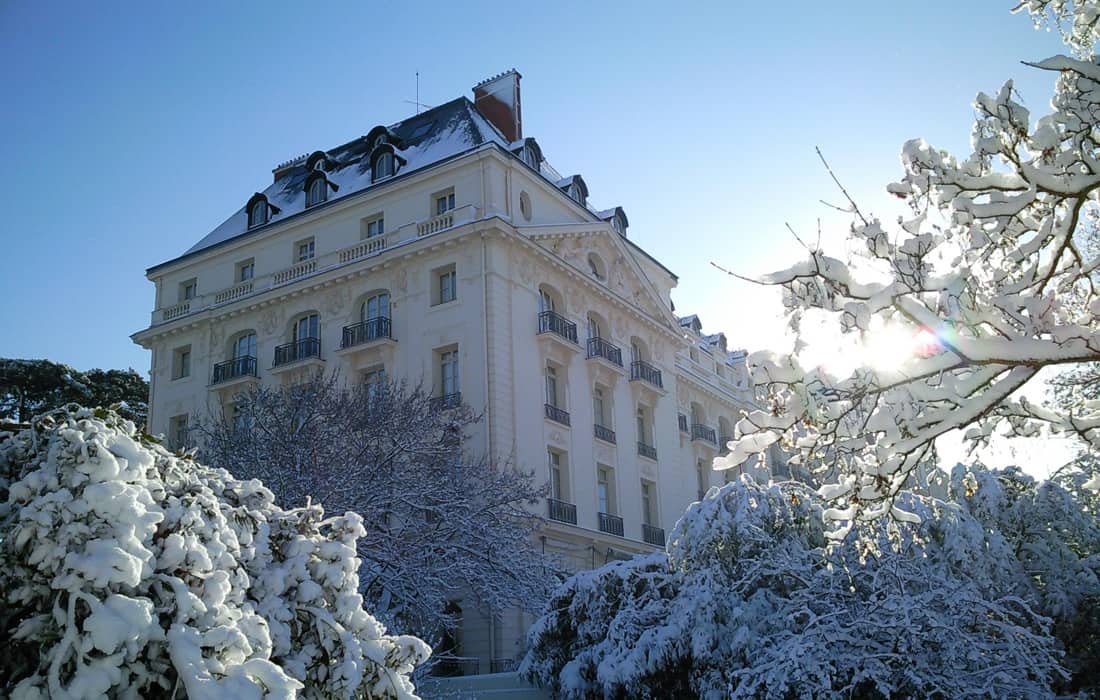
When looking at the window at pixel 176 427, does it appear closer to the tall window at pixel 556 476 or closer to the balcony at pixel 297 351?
the balcony at pixel 297 351

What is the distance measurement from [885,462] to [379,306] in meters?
25.7

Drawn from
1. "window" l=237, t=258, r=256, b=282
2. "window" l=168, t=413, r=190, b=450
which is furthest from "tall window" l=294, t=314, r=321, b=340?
"window" l=168, t=413, r=190, b=450

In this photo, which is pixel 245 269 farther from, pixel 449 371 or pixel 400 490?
pixel 400 490

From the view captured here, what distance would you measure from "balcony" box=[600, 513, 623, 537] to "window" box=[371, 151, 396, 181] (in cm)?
1406

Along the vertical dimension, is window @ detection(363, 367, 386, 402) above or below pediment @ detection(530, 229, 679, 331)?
below

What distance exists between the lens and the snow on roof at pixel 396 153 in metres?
32.6

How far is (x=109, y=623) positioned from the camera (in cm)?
385

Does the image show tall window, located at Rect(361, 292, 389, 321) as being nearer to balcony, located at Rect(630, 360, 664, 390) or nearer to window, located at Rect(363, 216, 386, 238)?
window, located at Rect(363, 216, 386, 238)

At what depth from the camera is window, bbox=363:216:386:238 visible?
3228 cm

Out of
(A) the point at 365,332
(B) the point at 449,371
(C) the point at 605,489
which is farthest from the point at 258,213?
(C) the point at 605,489

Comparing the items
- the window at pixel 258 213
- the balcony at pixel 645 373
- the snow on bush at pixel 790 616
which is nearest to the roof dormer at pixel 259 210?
the window at pixel 258 213

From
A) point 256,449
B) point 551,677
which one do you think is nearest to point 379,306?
point 256,449

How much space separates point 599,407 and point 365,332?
8587mm

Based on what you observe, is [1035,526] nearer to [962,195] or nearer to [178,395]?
[962,195]
